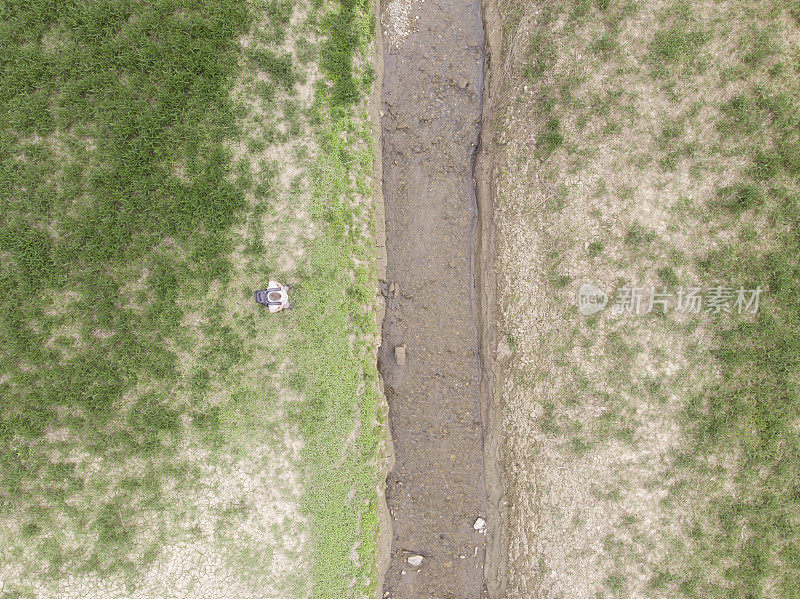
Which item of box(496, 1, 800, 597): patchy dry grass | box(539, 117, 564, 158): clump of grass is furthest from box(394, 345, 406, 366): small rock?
box(539, 117, 564, 158): clump of grass

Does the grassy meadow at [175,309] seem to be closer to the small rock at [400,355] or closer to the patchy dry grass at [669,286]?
the small rock at [400,355]

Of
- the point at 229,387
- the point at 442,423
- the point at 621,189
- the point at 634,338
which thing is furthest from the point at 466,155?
the point at 229,387

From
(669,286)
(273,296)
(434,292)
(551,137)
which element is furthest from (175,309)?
(669,286)

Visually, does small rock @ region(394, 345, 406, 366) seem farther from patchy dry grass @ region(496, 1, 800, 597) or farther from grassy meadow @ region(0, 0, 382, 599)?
patchy dry grass @ region(496, 1, 800, 597)

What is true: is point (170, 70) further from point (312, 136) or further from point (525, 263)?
point (525, 263)

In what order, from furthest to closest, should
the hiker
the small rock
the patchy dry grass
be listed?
the small rock
the patchy dry grass
the hiker

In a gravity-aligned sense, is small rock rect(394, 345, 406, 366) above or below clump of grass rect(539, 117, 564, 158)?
below

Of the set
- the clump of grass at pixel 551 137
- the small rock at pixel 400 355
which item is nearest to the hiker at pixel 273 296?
the small rock at pixel 400 355
